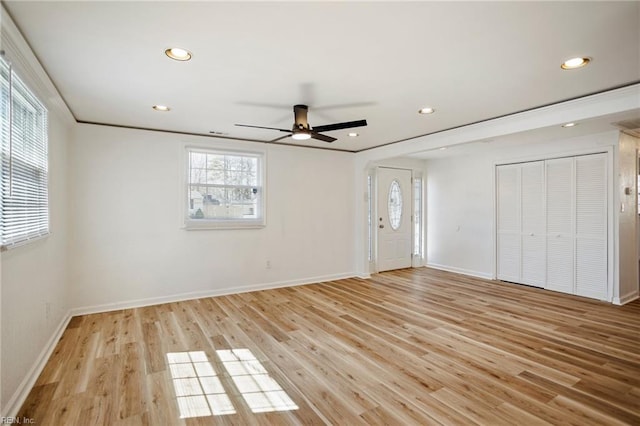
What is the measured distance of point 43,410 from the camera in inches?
84.7

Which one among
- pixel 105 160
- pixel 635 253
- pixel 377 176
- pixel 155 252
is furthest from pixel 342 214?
pixel 635 253

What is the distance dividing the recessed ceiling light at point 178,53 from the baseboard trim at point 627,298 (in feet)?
20.3

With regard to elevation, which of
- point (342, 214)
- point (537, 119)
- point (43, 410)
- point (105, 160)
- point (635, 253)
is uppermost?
point (537, 119)

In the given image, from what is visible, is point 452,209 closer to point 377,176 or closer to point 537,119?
point 377,176

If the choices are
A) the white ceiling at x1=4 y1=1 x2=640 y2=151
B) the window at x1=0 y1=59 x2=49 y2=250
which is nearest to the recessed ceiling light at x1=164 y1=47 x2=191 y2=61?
the white ceiling at x1=4 y1=1 x2=640 y2=151

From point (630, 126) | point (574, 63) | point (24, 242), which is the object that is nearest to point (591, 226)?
point (630, 126)

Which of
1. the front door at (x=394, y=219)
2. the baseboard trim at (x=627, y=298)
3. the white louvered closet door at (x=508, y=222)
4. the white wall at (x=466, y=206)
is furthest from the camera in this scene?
the front door at (x=394, y=219)

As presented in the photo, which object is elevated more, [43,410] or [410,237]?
[410,237]

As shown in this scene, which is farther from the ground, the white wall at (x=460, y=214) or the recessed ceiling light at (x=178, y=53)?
the recessed ceiling light at (x=178, y=53)

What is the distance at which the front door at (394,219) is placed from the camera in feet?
22.1

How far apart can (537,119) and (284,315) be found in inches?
151

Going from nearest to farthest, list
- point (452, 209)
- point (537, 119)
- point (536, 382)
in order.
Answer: point (536, 382)
point (537, 119)
point (452, 209)

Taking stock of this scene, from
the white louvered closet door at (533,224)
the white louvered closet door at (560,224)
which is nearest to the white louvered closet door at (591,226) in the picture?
the white louvered closet door at (560,224)

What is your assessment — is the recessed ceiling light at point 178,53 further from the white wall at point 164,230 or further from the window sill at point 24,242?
the white wall at point 164,230
